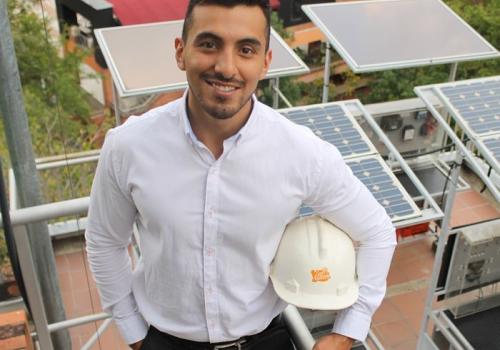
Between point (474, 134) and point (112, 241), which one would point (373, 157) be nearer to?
point (474, 134)

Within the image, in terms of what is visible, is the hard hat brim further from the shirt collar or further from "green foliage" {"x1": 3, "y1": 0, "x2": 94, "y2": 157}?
"green foliage" {"x1": 3, "y1": 0, "x2": 94, "y2": 157}

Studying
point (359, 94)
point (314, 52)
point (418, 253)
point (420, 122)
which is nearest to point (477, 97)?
point (420, 122)

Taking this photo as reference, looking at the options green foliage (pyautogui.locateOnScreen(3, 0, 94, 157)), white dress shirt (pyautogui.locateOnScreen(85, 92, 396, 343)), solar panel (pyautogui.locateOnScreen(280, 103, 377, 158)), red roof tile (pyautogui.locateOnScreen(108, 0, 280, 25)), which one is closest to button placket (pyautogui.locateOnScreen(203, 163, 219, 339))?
white dress shirt (pyautogui.locateOnScreen(85, 92, 396, 343))

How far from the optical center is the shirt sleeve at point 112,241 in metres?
1.71

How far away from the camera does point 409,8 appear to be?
6746 mm

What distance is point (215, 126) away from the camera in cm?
168

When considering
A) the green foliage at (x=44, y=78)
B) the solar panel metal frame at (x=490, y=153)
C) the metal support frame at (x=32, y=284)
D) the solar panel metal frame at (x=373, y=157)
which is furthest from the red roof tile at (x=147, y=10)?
the metal support frame at (x=32, y=284)

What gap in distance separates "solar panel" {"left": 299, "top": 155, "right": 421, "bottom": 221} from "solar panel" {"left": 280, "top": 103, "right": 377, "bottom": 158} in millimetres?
110

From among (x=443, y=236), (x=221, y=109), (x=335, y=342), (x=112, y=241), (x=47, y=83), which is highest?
(x=221, y=109)

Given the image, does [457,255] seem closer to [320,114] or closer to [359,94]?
[320,114]

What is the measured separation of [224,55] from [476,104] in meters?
3.38

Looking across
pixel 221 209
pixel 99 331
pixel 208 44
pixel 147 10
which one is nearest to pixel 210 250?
pixel 221 209

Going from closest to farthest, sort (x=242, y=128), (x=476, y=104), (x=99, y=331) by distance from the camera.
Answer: (x=242, y=128)
(x=99, y=331)
(x=476, y=104)

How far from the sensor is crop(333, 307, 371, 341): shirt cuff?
1.85m
